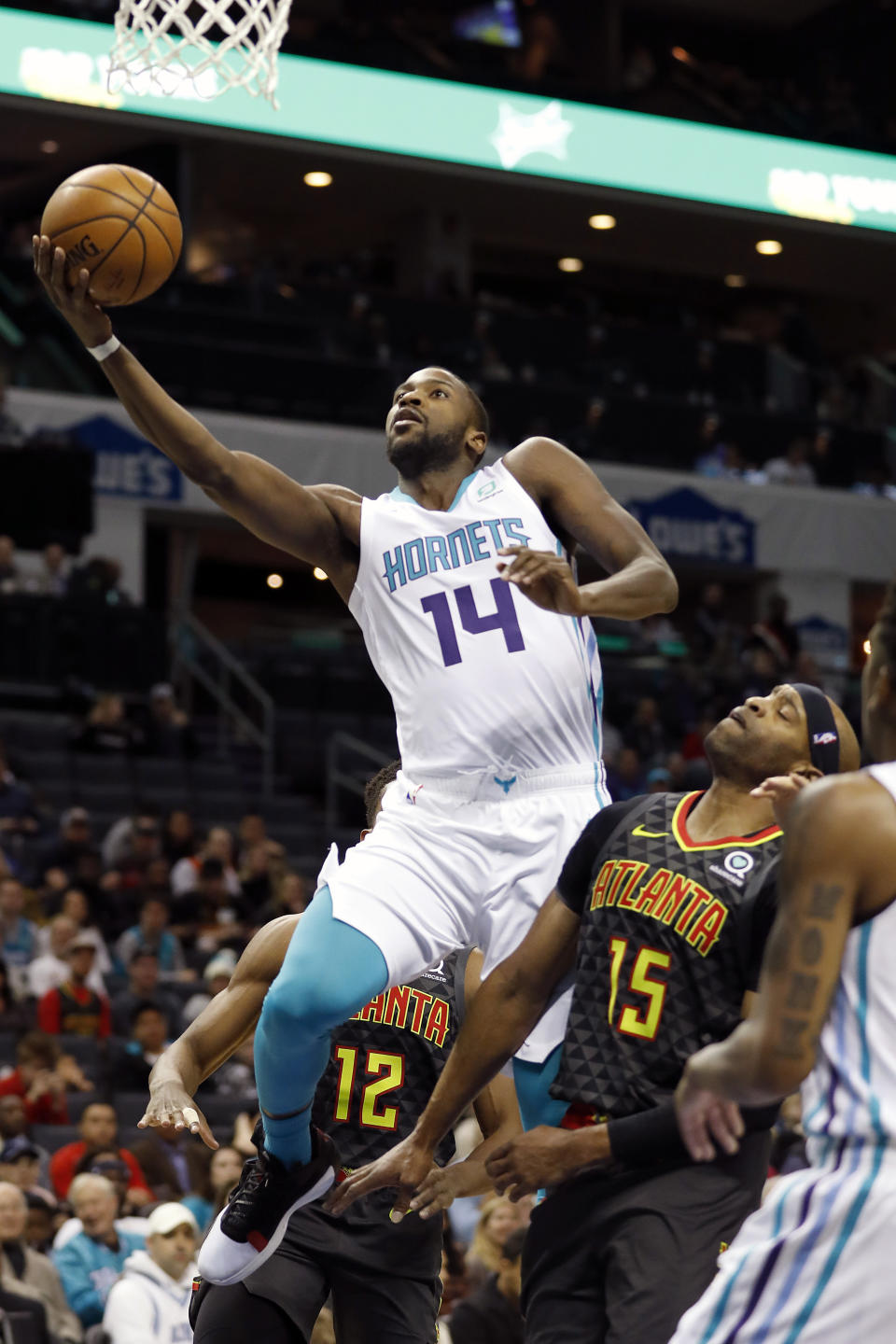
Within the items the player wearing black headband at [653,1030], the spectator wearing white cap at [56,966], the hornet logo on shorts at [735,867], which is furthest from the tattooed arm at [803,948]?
the spectator wearing white cap at [56,966]

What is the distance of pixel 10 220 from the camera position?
25.5 m

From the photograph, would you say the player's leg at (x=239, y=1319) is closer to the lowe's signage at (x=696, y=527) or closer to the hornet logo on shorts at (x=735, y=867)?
the hornet logo on shorts at (x=735, y=867)

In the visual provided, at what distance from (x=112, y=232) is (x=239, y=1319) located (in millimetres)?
2703

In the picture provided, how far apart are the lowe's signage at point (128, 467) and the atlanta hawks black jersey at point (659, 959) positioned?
56.2 feet

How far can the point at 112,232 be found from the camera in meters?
4.66

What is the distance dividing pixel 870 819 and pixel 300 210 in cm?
2356

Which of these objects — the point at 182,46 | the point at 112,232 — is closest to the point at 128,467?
the point at 182,46

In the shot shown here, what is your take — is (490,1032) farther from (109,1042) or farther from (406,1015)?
(109,1042)

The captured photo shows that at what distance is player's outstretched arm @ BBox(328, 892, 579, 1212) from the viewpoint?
4.38 meters

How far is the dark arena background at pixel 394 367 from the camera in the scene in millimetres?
16703

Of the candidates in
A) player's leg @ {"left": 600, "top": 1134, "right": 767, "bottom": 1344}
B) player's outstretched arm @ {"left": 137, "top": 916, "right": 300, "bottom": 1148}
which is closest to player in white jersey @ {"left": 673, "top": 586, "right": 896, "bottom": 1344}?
player's leg @ {"left": 600, "top": 1134, "right": 767, "bottom": 1344}

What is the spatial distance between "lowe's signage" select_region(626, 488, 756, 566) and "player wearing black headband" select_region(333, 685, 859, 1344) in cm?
1900

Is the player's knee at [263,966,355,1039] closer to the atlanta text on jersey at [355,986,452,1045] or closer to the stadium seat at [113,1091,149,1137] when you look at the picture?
the atlanta text on jersey at [355,986,452,1045]

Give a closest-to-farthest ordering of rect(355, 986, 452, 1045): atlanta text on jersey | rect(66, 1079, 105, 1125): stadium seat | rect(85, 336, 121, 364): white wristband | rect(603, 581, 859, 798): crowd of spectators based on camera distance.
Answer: rect(85, 336, 121, 364): white wristband → rect(355, 986, 452, 1045): atlanta text on jersey → rect(66, 1079, 105, 1125): stadium seat → rect(603, 581, 859, 798): crowd of spectators
